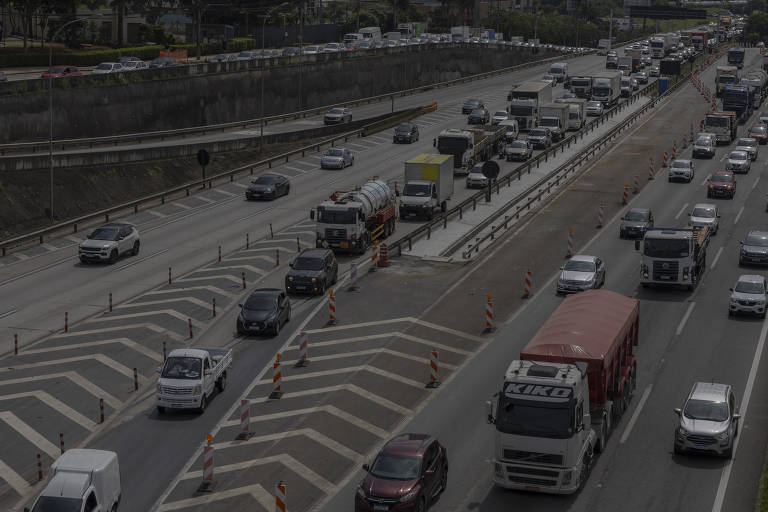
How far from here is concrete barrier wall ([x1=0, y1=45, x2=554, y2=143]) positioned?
300 ft

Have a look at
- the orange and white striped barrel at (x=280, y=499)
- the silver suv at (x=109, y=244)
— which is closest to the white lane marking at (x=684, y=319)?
the orange and white striped barrel at (x=280, y=499)

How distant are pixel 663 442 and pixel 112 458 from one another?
659 inches

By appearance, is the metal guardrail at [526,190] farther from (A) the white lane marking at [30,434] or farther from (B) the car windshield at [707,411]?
(B) the car windshield at [707,411]

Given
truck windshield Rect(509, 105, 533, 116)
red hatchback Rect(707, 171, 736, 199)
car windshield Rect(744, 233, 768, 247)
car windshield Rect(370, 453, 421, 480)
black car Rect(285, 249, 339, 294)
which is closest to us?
car windshield Rect(370, 453, 421, 480)

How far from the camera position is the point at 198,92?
113562mm

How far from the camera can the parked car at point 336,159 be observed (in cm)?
8875

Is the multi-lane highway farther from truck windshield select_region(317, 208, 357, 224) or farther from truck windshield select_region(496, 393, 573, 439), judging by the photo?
truck windshield select_region(317, 208, 357, 224)

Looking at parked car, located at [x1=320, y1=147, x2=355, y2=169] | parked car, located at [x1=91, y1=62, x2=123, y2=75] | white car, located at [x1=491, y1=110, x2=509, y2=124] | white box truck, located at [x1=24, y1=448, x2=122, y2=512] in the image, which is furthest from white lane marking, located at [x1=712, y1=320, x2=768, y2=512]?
parked car, located at [x1=91, y1=62, x2=123, y2=75]

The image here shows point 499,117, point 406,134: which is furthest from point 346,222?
point 499,117

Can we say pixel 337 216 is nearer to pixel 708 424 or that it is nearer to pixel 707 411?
pixel 707 411

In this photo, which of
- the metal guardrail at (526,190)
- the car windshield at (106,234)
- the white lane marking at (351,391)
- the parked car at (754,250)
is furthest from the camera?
the metal guardrail at (526,190)

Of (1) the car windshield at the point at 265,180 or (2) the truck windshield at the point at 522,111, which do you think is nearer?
(1) the car windshield at the point at 265,180

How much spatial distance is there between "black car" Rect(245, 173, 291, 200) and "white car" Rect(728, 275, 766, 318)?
3586 centimetres

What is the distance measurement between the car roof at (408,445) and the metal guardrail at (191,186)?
38122mm
